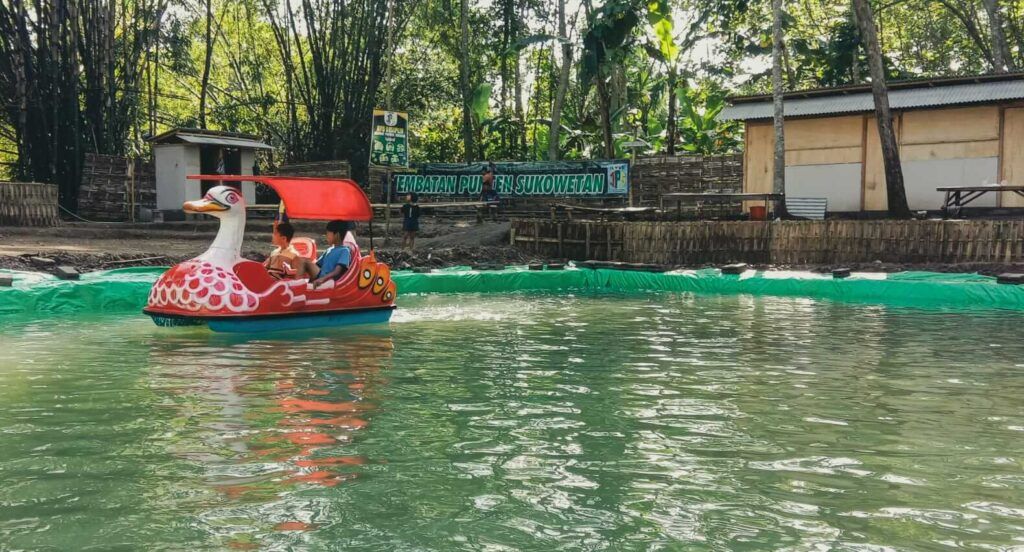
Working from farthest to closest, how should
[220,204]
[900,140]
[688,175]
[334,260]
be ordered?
[688,175] < [900,140] < [334,260] < [220,204]

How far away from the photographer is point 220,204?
33.7 feet

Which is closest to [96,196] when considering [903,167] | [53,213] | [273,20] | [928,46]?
[53,213]

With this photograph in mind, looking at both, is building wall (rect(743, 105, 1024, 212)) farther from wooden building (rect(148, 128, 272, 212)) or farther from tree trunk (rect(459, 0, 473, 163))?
wooden building (rect(148, 128, 272, 212))

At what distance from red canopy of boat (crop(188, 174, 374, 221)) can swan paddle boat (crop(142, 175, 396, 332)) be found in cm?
1

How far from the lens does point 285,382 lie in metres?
7.56

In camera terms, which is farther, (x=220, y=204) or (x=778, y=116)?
(x=778, y=116)

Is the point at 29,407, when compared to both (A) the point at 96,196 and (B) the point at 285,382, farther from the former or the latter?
(A) the point at 96,196

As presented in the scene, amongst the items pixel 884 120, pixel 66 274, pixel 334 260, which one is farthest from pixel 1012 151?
pixel 66 274

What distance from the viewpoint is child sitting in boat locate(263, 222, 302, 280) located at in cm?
1108

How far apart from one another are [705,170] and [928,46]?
19.3 metres

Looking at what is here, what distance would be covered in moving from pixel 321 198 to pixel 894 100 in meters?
14.4

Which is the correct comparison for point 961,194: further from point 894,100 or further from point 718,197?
point 718,197

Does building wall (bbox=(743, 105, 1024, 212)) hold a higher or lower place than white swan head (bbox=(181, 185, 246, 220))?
higher

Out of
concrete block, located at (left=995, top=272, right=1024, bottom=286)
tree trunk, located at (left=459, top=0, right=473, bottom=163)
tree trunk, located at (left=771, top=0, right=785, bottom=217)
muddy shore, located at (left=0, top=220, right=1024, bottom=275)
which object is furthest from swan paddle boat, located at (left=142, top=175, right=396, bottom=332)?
tree trunk, located at (left=459, top=0, right=473, bottom=163)
